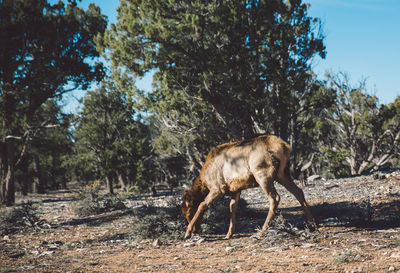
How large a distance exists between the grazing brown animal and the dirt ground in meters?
0.68

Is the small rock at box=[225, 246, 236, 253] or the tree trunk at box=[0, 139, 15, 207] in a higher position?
the tree trunk at box=[0, 139, 15, 207]

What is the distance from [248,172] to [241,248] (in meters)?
1.83

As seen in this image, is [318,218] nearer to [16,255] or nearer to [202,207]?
[202,207]

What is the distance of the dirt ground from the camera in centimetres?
530

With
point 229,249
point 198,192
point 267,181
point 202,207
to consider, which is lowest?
point 229,249

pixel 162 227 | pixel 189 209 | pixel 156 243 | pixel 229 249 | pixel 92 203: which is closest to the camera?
pixel 229 249

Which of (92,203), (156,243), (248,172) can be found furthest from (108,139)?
(248,172)

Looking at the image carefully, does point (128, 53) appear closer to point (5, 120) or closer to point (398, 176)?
point (5, 120)

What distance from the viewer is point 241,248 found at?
701cm

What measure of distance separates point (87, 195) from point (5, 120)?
836 cm

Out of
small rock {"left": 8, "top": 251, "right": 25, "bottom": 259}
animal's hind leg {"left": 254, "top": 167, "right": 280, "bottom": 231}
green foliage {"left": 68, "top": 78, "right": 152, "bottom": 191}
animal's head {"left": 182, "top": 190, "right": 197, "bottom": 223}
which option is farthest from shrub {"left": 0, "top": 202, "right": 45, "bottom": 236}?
green foliage {"left": 68, "top": 78, "right": 152, "bottom": 191}

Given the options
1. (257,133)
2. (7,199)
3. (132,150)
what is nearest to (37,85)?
(7,199)

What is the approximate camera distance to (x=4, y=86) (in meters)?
18.5

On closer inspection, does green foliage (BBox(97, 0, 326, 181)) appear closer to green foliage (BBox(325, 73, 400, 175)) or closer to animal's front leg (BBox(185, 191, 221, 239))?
animal's front leg (BBox(185, 191, 221, 239))
